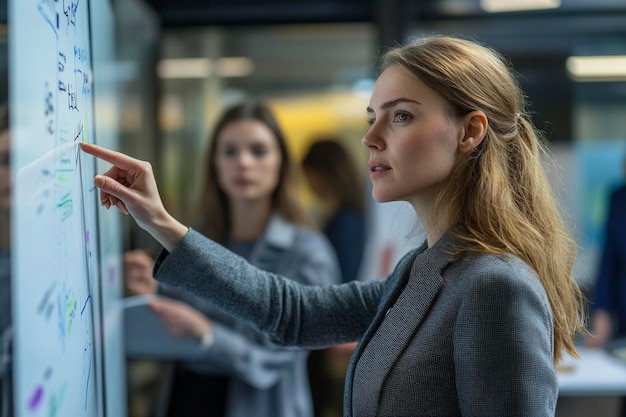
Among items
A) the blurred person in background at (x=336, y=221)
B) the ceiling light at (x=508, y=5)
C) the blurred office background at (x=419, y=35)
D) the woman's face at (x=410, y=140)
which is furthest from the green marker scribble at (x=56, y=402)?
the ceiling light at (x=508, y=5)

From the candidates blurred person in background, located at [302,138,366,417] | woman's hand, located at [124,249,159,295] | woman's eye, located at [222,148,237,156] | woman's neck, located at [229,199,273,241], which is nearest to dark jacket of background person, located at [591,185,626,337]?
blurred person in background, located at [302,138,366,417]

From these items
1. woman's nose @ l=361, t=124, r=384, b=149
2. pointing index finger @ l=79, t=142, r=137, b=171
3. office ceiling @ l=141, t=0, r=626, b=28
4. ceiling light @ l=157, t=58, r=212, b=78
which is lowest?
pointing index finger @ l=79, t=142, r=137, b=171

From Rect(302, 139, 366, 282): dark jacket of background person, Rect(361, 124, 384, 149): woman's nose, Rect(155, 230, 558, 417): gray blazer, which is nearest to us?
Rect(155, 230, 558, 417): gray blazer

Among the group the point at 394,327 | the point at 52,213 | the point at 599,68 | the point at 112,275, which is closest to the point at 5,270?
the point at 52,213

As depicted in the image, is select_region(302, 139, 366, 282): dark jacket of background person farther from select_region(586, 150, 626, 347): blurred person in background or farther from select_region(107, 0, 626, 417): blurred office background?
select_region(586, 150, 626, 347): blurred person in background

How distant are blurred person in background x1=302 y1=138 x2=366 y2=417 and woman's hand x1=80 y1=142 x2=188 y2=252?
1.54 metres

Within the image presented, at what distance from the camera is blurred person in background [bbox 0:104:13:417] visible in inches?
29.1

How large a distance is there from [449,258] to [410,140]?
0.20 m

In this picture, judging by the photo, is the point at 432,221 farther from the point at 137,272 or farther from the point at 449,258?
the point at 137,272

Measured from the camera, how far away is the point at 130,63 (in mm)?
2908

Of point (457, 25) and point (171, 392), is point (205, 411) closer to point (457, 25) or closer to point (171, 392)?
point (171, 392)

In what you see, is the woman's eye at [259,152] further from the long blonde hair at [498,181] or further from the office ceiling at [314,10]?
the long blonde hair at [498,181]

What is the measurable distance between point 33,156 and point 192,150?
11.0ft

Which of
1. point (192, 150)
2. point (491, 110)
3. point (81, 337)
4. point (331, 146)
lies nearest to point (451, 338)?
point (491, 110)
